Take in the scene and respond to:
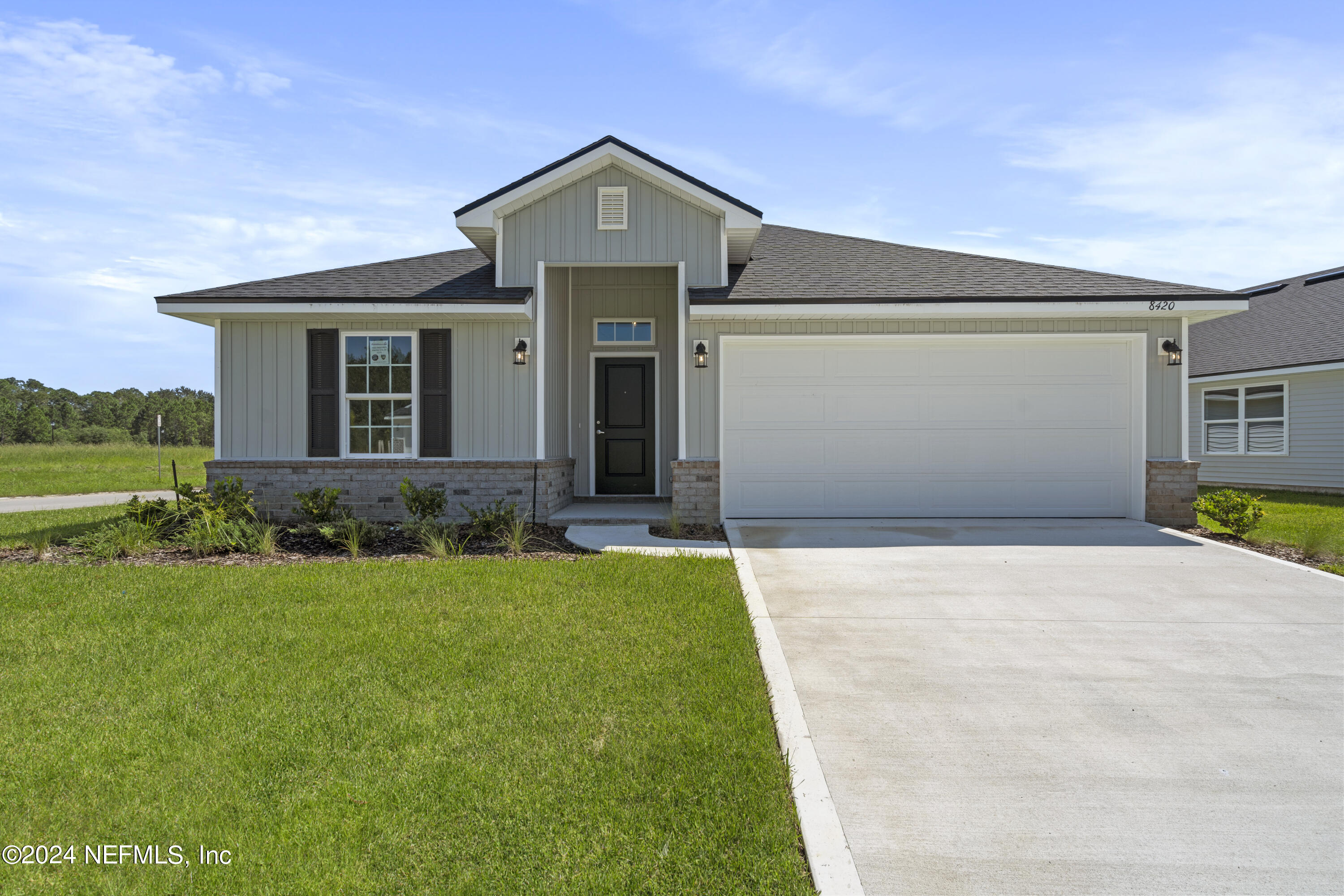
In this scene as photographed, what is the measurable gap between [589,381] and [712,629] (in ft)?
24.6

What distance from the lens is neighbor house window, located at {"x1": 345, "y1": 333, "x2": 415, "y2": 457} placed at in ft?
32.5

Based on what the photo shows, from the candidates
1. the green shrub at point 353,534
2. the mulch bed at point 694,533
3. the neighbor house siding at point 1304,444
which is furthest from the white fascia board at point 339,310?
the neighbor house siding at point 1304,444

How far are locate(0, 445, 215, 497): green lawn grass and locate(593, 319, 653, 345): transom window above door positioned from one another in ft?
28.7

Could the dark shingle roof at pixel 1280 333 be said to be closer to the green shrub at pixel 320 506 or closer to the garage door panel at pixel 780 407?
the garage door panel at pixel 780 407

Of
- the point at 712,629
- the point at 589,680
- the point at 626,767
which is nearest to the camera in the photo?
the point at 626,767

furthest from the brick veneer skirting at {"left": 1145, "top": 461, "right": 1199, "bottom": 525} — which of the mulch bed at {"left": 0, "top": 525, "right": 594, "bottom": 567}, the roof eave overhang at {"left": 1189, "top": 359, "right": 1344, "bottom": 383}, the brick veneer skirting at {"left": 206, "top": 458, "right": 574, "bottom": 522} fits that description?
the brick veneer skirting at {"left": 206, "top": 458, "right": 574, "bottom": 522}

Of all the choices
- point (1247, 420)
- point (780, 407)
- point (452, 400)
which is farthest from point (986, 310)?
point (1247, 420)

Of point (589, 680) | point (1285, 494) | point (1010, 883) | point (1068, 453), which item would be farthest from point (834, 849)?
point (1285, 494)

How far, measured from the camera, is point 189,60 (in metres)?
9.02

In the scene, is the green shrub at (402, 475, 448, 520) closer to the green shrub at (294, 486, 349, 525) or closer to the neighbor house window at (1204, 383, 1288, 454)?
the green shrub at (294, 486, 349, 525)

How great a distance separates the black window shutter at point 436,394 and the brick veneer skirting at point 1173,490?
913 cm

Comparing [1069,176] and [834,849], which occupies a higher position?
[1069,176]

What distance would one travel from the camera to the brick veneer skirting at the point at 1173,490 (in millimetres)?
9359

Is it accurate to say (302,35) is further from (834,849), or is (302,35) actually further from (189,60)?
(834,849)
